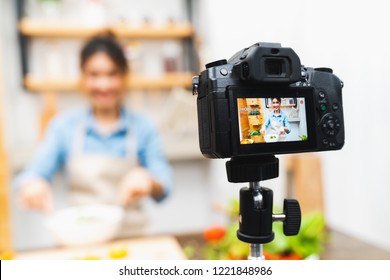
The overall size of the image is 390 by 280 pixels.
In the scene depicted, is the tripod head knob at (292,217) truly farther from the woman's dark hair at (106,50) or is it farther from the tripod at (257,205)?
the woman's dark hair at (106,50)

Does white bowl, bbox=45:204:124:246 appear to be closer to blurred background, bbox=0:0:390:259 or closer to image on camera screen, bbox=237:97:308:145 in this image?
blurred background, bbox=0:0:390:259

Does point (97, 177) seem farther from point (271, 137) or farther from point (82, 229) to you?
point (271, 137)

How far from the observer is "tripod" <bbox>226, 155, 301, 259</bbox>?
0.30 metres

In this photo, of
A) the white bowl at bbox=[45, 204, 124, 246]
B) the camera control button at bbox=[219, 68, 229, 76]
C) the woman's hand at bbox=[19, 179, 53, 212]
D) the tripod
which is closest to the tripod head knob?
the tripod

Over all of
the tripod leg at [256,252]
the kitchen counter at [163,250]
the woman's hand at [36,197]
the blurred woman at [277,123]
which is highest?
the blurred woman at [277,123]

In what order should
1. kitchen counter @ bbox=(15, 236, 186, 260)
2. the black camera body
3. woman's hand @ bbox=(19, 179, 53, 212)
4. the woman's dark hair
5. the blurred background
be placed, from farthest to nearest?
the blurred background
the woman's dark hair
woman's hand @ bbox=(19, 179, 53, 212)
kitchen counter @ bbox=(15, 236, 186, 260)
the black camera body

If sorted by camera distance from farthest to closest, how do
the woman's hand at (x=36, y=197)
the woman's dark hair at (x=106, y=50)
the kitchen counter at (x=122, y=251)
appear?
1. the woman's dark hair at (x=106, y=50)
2. the woman's hand at (x=36, y=197)
3. the kitchen counter at (x=122, y=251)

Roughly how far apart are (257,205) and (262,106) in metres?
0.08

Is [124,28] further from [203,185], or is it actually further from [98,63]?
[203,185]

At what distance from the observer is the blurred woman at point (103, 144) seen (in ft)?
3.75

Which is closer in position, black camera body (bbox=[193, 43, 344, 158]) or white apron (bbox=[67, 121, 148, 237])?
black camera body (bbox=[193, 43, 344, 158])

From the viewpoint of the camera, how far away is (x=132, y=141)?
122 centimetres

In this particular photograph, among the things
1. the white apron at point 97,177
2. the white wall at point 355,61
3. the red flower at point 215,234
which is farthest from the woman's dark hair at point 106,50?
the red flower at point 215,234

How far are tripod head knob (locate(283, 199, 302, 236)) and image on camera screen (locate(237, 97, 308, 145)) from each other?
0.06m
